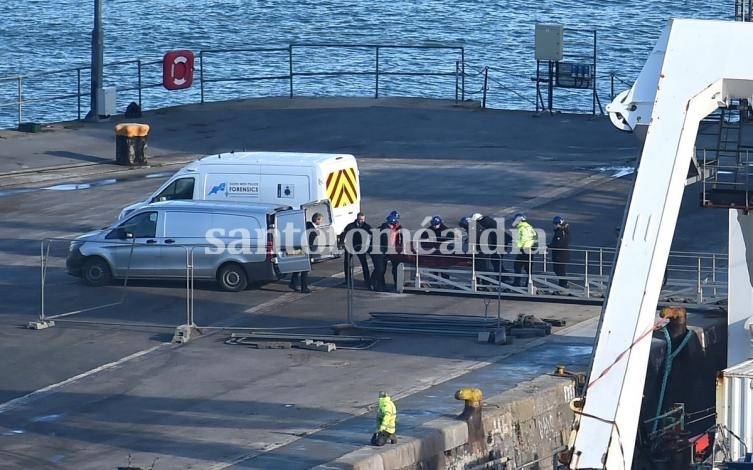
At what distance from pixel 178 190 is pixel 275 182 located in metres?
2.00

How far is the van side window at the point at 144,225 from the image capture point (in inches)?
1150

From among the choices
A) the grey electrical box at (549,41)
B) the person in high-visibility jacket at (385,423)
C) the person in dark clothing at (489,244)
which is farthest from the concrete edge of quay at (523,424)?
the grey electrical box at (549,41)

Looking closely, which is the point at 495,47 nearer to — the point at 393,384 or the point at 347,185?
the point at 347,185

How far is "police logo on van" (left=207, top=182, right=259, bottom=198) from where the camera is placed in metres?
31.0

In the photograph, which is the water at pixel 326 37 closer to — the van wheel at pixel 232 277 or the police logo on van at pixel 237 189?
the police logo on van at pixel 237 189

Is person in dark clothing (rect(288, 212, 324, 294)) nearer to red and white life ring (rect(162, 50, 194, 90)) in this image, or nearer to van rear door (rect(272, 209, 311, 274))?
van rear door (rect(272, 209, 311, 274))

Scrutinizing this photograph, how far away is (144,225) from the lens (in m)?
29.3

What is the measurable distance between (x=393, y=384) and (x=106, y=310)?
686 centimetres

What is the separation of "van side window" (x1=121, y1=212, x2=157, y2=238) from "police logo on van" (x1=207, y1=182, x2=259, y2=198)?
234 cm

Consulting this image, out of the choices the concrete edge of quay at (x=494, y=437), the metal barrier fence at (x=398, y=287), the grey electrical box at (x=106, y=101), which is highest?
the grey electrical box at (x=106, y=101)

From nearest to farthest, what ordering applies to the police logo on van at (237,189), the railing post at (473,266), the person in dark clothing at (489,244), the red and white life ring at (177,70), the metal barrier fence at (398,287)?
the metal barrier fence at (398,287) < the railing post at (473,266) < the person in dark clothing at (489,244) < the police logo on van at (237,189) < the red and white life ring at (177,70)

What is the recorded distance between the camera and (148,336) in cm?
2631

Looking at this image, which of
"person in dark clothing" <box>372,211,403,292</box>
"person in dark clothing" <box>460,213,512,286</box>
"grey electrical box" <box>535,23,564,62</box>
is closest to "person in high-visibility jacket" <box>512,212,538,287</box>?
"person in dark clothing" <box>460,213,512,286</box>

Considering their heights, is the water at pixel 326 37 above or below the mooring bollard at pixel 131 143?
above
